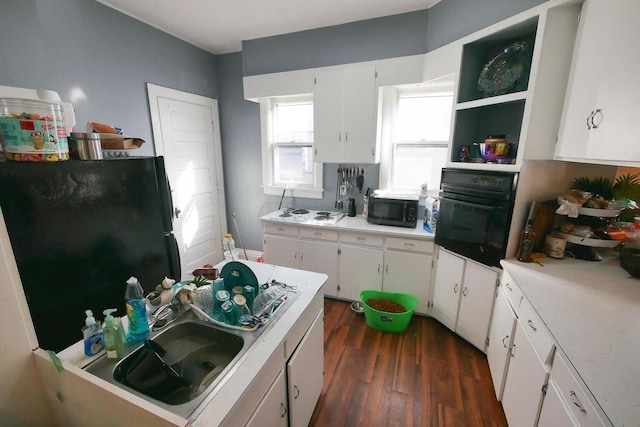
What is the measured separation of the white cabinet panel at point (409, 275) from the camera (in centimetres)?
247

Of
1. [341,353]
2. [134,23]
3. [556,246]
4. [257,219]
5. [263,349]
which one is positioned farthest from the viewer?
[257,219]

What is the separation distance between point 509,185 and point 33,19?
3.45 m

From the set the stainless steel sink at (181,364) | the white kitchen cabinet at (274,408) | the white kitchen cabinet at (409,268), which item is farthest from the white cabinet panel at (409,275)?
the stainless steel sink at (181,364)

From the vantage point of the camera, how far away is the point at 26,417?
0.86 m

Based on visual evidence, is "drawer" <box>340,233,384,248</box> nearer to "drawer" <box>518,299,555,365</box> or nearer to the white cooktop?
the white cooktop

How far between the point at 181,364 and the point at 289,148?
2.76 m

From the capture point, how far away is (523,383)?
138 cm

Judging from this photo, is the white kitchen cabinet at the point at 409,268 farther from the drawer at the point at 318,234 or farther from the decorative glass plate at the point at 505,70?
the decorative glass plate at the point at 505,70

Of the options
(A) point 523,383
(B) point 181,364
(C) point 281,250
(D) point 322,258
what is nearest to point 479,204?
(A) point 523,383

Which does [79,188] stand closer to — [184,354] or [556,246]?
[184,354]

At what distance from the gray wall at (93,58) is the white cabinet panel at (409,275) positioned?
273 centimetres

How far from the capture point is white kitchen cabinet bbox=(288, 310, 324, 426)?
1.25m

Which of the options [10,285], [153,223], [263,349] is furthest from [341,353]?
[10,285]

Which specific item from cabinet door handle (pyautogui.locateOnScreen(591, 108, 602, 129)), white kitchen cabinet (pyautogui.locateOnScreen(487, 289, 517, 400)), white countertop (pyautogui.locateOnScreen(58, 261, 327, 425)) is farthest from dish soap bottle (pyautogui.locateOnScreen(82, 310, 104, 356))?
cabinet door handle (pyautogui.locateOnScreen(591, 108, 602, 129))
